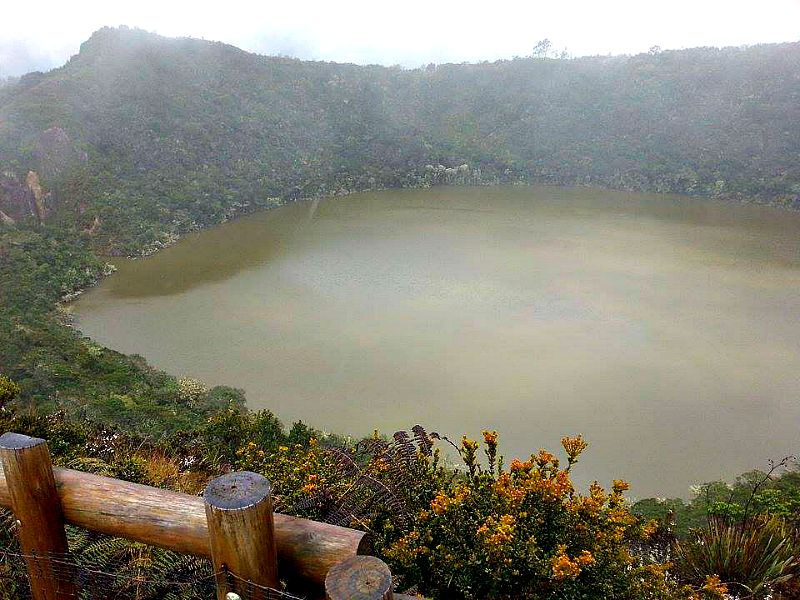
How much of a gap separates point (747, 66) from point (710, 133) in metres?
6.21

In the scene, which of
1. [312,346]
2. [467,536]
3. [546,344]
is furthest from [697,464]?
[312,346]

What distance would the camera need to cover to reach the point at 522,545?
75.7 inches

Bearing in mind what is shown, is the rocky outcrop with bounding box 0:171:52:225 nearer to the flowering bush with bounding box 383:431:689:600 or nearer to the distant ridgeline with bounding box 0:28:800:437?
the distant ridgeline with bounding box 0:28:800:437

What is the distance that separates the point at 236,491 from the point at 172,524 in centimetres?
32

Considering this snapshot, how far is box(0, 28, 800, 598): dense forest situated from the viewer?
2098mm

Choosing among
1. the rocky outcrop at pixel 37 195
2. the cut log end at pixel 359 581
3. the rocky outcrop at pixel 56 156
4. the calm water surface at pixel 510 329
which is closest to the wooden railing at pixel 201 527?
the cut log end at pixel 359 581

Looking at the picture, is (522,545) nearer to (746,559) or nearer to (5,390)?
(746,559)

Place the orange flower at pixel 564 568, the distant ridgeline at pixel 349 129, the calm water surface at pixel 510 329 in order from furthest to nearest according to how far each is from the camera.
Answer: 1. the distant ridgeline at pixel 349 129
2. the calm water surface at pixel 510 329
3. the orange flower at pixel 564 568

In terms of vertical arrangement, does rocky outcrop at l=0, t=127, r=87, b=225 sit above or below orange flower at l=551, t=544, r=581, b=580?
above

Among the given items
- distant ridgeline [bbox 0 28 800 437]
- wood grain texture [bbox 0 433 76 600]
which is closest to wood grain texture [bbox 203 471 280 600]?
wood grain texture [bbox 0 433 76 600]

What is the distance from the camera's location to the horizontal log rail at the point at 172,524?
1.35 meters

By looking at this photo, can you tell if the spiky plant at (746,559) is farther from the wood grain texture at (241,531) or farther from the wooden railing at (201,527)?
the wood grain texture at (241,531)

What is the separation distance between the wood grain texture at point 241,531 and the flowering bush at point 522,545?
0.78 meters

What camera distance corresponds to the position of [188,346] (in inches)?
440
